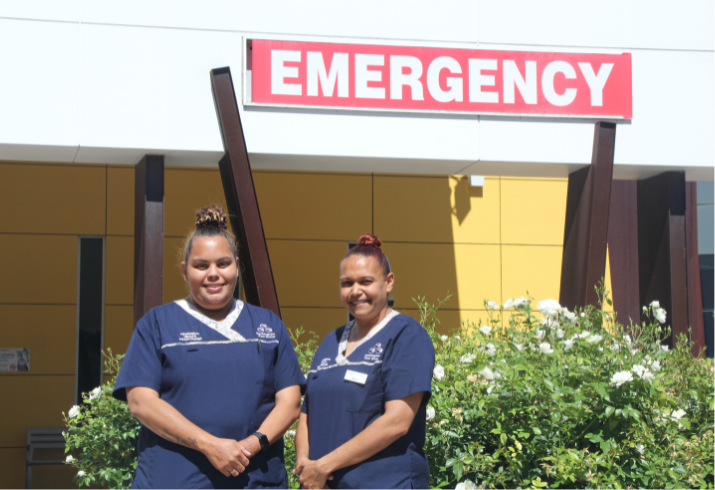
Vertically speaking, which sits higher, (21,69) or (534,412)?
(21,69)

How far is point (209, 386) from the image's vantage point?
2438mm

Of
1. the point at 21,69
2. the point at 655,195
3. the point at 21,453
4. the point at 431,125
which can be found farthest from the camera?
the point at 21,453

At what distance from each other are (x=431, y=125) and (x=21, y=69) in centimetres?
317

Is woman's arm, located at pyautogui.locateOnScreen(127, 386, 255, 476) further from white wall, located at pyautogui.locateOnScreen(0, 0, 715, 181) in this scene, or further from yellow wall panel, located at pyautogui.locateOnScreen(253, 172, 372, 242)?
yellow wall panel, located at pyautogui.locateOnScreen(253, 172, 372, 242)

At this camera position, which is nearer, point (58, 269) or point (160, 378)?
point (160, 378)

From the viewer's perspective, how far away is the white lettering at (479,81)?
5.67 metres

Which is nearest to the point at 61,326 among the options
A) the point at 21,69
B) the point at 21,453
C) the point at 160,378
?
the point at 21,453

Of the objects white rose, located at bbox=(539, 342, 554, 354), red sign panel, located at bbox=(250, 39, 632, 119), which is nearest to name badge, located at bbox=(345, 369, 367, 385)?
white rose, located at bbox=(539, 342, 554, 354)

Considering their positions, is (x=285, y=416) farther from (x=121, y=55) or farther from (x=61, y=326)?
(x=61, y=326)

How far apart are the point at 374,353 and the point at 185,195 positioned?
567cm

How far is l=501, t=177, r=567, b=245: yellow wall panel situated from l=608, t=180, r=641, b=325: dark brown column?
2.07 ft

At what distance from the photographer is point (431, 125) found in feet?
18.5

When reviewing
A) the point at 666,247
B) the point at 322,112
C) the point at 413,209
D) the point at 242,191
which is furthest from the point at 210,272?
the point at 413,209

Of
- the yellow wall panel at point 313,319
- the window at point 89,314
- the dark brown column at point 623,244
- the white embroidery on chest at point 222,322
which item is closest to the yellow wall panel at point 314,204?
the yellow wall panel at point 313,319
